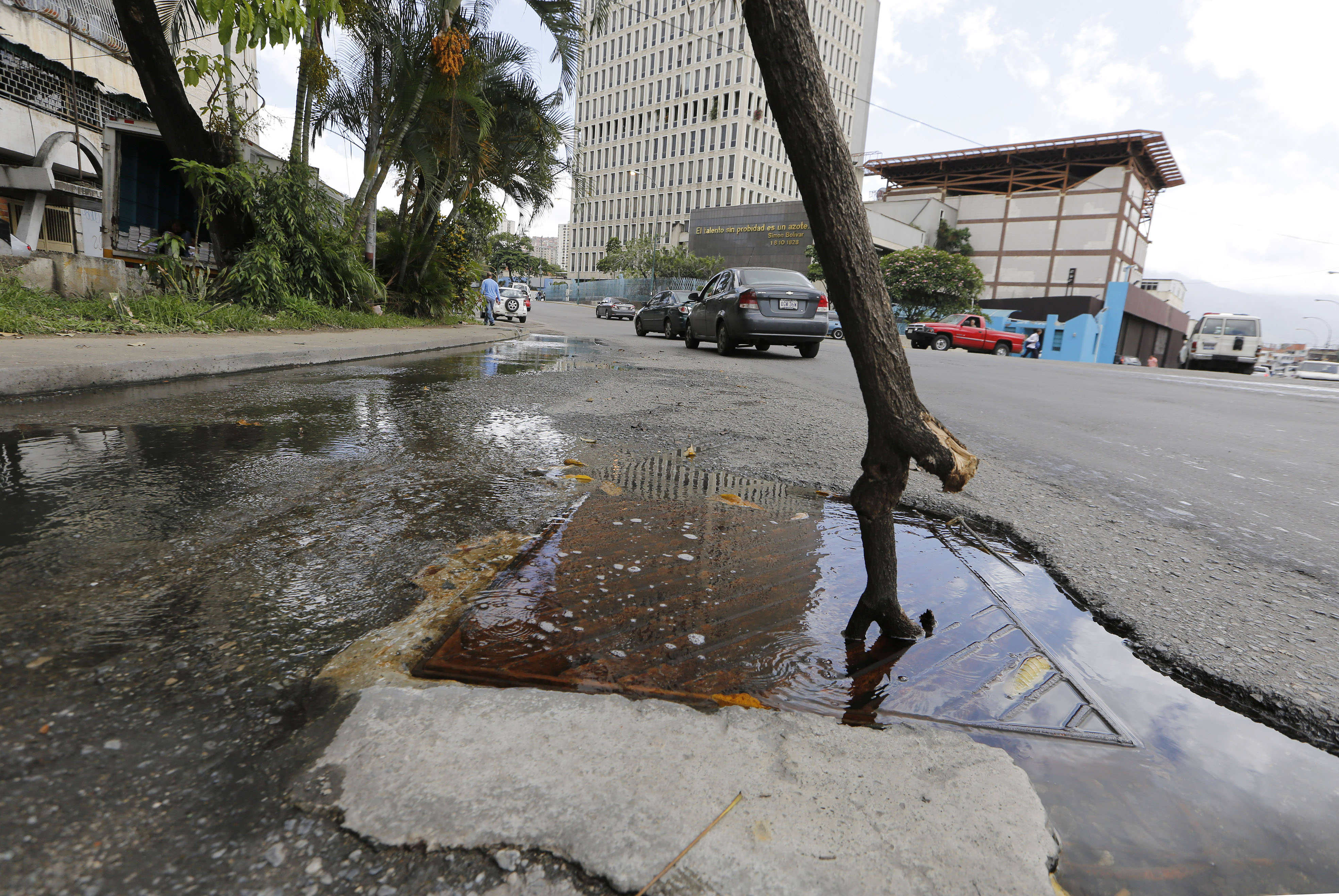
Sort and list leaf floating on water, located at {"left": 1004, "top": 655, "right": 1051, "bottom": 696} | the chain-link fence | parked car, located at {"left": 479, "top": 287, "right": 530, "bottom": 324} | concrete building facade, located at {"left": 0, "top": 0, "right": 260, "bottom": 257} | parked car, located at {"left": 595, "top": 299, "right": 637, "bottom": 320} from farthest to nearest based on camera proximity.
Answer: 1. the chain-link fence
2. parked car, located at {"left": 595, "top": 299, "right": 637, "bottom": 320}
3. parked car, located at {"left": 479, "top": 287, "right": 530, "bottom": 324}
4. concrete building facade, located at {"left": 0, "top": 0, "right": 260, "bottom": 257}
5. leaf floating on water, located at {"left": 1004, "top": 655, "right": 1051, "bottom": 696}

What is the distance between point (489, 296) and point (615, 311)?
20.0m

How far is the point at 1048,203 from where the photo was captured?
47688mm

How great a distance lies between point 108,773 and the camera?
3.51 feet

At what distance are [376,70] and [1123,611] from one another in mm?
14770

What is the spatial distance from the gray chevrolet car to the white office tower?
60.1 m

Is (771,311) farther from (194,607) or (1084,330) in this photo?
(1084,330)

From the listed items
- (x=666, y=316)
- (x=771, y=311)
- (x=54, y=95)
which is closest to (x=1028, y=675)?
(x=771, y=311)

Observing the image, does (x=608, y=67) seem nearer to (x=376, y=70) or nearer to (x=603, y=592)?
(x=376, y=70)

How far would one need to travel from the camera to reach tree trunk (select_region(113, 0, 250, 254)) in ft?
27.7

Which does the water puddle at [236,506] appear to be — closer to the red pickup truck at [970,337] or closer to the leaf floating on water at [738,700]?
the leaf floating on water at [738,700]

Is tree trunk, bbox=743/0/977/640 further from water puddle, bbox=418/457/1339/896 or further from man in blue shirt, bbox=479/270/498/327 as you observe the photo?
man in blue shirt, bbox=479/270/498/327

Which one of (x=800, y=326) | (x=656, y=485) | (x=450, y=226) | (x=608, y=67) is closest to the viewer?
(x=656, y=485)

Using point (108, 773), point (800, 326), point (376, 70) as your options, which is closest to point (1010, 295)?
point (800, 326)

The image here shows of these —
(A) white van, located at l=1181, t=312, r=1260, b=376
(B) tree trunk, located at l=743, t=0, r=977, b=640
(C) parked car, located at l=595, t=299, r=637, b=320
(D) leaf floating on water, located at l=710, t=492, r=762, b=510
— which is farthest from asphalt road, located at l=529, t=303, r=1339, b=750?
(C) parked car, located at l=595, t=299, r=637, b=320
